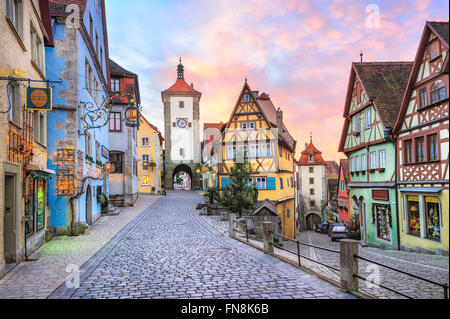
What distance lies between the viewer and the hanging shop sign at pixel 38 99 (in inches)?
325

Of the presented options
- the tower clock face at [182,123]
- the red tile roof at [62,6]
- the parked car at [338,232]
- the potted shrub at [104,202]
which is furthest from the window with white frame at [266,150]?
the tower clock face at [182,123]

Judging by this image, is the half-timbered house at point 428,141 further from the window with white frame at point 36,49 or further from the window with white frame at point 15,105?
the window with white frame at point 36,49

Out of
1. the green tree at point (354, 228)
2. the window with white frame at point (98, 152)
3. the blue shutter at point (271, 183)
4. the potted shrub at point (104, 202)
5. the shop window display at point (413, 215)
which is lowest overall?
the green tree at point (354, 228)

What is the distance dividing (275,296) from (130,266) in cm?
433

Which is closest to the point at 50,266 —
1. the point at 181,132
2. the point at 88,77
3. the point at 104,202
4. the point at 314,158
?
the point at 88,77

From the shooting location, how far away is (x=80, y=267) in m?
8.63

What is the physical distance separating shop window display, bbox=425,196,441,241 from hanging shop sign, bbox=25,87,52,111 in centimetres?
827

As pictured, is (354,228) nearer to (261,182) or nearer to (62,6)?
(261,182)

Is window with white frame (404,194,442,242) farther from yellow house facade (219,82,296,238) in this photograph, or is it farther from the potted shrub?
yellow house facade (219,82,296,238)

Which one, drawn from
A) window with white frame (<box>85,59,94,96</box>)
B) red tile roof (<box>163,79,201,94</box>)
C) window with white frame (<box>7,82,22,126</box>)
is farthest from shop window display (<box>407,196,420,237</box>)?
red tile roof (<box>163,79,201,94</box>)

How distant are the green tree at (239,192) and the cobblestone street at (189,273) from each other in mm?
7090
